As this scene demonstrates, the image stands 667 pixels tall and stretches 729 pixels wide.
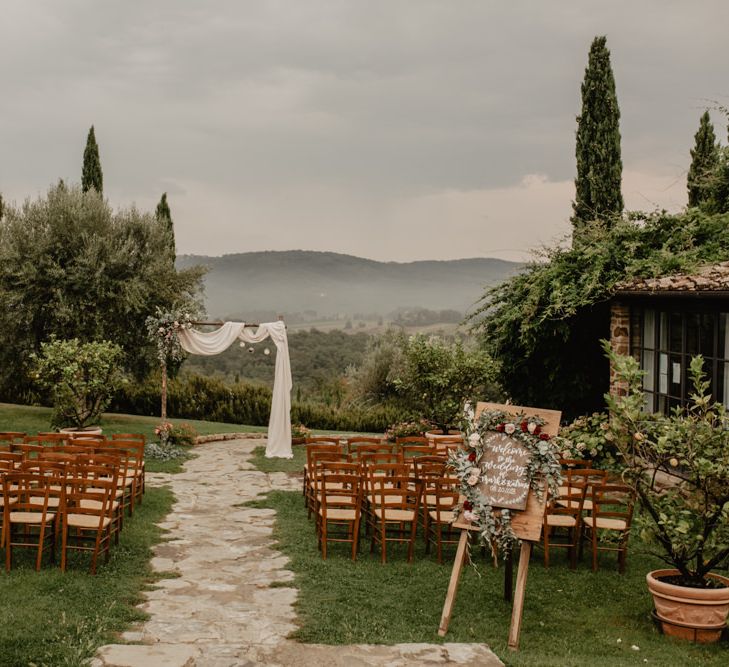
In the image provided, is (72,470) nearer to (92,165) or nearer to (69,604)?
(69,604)

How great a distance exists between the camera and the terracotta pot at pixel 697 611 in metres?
6.02

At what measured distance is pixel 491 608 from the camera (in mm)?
6762

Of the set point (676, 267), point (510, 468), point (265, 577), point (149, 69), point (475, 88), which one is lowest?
point (265, 577)

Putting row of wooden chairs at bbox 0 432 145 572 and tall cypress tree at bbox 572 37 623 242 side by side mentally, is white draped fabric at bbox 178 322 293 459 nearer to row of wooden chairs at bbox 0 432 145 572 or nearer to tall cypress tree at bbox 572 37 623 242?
row of wooden chairs at bbox 0 432 145 572

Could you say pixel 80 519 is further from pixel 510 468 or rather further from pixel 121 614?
pixel 510 468

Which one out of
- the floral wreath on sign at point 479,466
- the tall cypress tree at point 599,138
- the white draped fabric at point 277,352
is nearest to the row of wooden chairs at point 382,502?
the floral wreath on sign at point 479,466

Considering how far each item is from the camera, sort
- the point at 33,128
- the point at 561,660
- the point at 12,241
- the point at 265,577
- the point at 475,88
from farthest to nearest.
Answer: the point at 33,128 → the point at 12,241 → the point at 475,88 → the point at 265,577 → the point at 561,660

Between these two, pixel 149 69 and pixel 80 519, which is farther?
pixel 149 69

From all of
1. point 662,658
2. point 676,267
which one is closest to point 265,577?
point 662,658

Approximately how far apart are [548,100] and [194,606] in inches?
689

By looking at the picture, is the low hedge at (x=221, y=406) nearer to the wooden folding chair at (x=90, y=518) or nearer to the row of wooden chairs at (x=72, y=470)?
the row of wooden chairs at (x=72, y=470)

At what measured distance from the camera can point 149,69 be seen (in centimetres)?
2066

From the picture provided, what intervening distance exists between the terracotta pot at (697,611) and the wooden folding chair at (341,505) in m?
3.15

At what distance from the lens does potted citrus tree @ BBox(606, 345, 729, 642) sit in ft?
19.8
